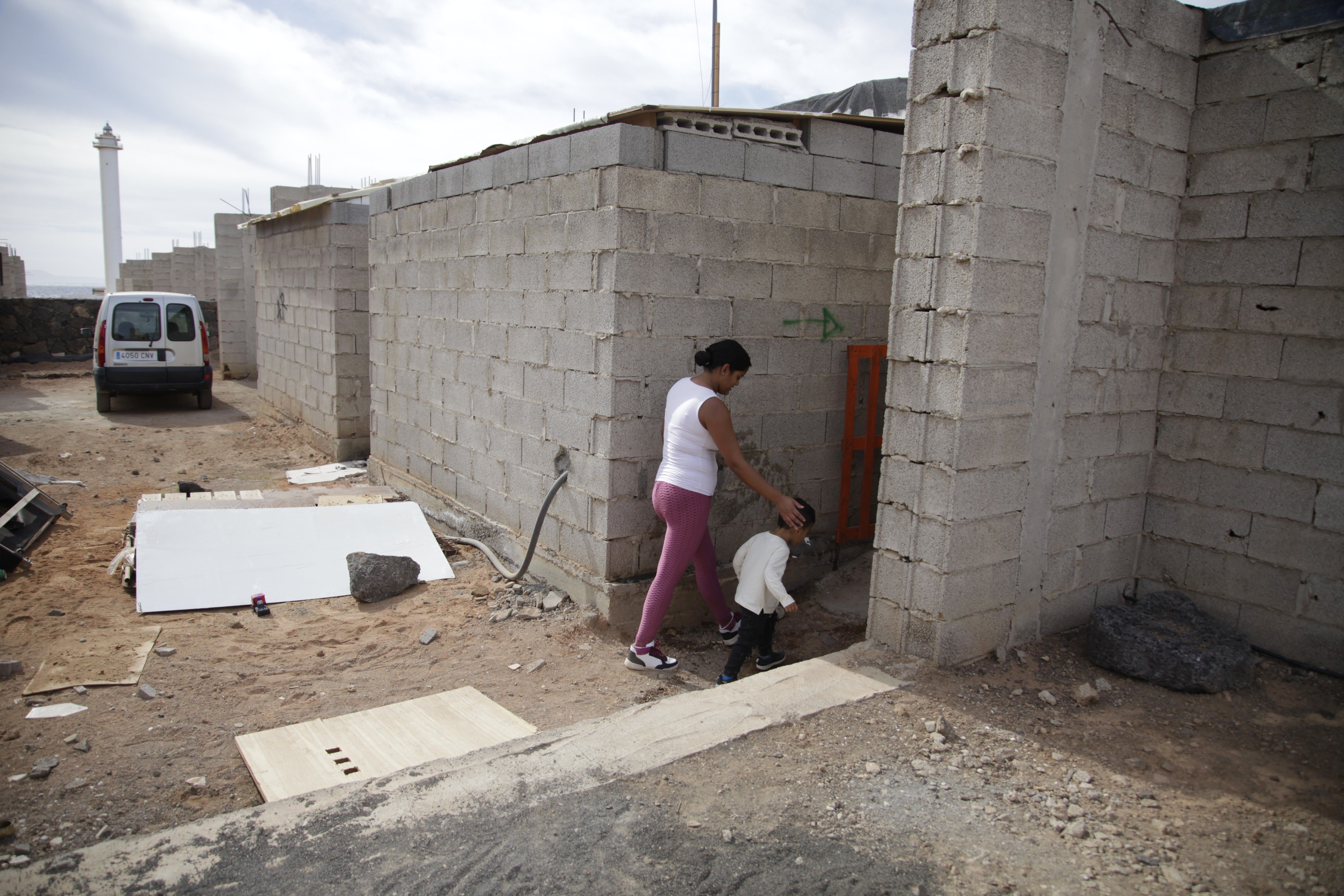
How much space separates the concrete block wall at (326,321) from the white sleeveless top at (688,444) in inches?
252

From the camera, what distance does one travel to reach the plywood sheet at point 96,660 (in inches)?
174

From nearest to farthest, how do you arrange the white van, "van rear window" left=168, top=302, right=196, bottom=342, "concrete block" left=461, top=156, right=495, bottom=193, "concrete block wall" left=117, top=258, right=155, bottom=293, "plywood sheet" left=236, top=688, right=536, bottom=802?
"plywood sheet" left=236, top=688, right=536, bottom=802, "concrete block" left=461, top=156, right=495, bottom=193, the white van, "van rear window" left=168, top=302, right=196, bottom=342, "concrete block wall" left=117, top=258, right=155, bottom=293

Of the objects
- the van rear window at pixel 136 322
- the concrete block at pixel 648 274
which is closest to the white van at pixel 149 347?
the van rear window at pixel 136 322

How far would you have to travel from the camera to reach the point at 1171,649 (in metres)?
3.91

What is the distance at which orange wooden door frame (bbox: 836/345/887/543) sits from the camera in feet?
19.2

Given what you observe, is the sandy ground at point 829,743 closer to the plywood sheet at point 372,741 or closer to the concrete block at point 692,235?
the plywood sheet at point 372,741

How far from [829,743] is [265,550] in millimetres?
4733

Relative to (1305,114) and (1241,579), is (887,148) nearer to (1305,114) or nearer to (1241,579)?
(1305,114)

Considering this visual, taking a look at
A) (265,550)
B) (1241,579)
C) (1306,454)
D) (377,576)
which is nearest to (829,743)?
(1241,579)

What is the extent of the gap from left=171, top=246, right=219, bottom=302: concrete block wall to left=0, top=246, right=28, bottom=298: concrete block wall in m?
3.69

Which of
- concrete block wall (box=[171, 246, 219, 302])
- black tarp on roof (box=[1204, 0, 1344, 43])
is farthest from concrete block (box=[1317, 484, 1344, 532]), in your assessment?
concrete block wall (box=[171, 246, 219, 302])

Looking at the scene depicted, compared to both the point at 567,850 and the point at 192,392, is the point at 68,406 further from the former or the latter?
the point at 567,850

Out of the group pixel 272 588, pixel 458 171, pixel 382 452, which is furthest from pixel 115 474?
pixel 458 171

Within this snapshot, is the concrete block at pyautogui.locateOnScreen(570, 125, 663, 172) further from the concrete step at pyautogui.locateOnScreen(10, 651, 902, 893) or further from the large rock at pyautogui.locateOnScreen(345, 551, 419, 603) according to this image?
the large rock at pyautogui.locateOnScreen(345, 551, 419, 603)
